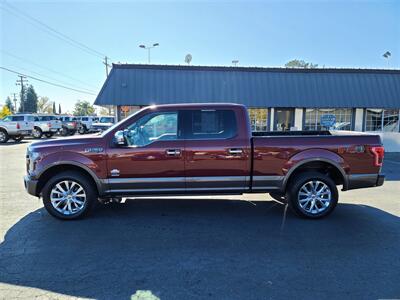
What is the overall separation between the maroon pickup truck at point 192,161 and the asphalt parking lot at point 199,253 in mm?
472

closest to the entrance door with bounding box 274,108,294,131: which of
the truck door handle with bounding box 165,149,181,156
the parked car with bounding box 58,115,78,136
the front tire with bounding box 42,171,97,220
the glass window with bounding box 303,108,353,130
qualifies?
the glass window with bounding box 303,108,353,130

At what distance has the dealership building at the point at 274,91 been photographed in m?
15.4

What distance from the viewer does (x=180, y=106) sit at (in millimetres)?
5113

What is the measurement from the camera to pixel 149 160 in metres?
4.88

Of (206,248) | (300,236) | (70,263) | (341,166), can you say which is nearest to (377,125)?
(341,166)

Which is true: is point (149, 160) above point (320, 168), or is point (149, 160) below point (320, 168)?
above

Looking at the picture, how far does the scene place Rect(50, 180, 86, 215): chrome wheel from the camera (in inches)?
193

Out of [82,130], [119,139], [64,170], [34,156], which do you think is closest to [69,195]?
[64,170]

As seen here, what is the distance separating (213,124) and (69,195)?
277 centimetres

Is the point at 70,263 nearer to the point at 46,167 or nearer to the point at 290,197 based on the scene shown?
the point at 46,167

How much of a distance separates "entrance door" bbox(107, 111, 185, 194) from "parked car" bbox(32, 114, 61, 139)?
21057 mm

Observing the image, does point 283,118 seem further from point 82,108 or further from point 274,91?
point 82,108

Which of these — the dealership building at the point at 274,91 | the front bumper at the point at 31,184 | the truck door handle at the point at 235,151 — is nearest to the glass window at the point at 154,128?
the truck door handle at the point at 235,151

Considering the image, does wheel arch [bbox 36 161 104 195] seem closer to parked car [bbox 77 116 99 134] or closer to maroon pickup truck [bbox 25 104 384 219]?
maroon pickup truck [bbox 25 104 384 219]
